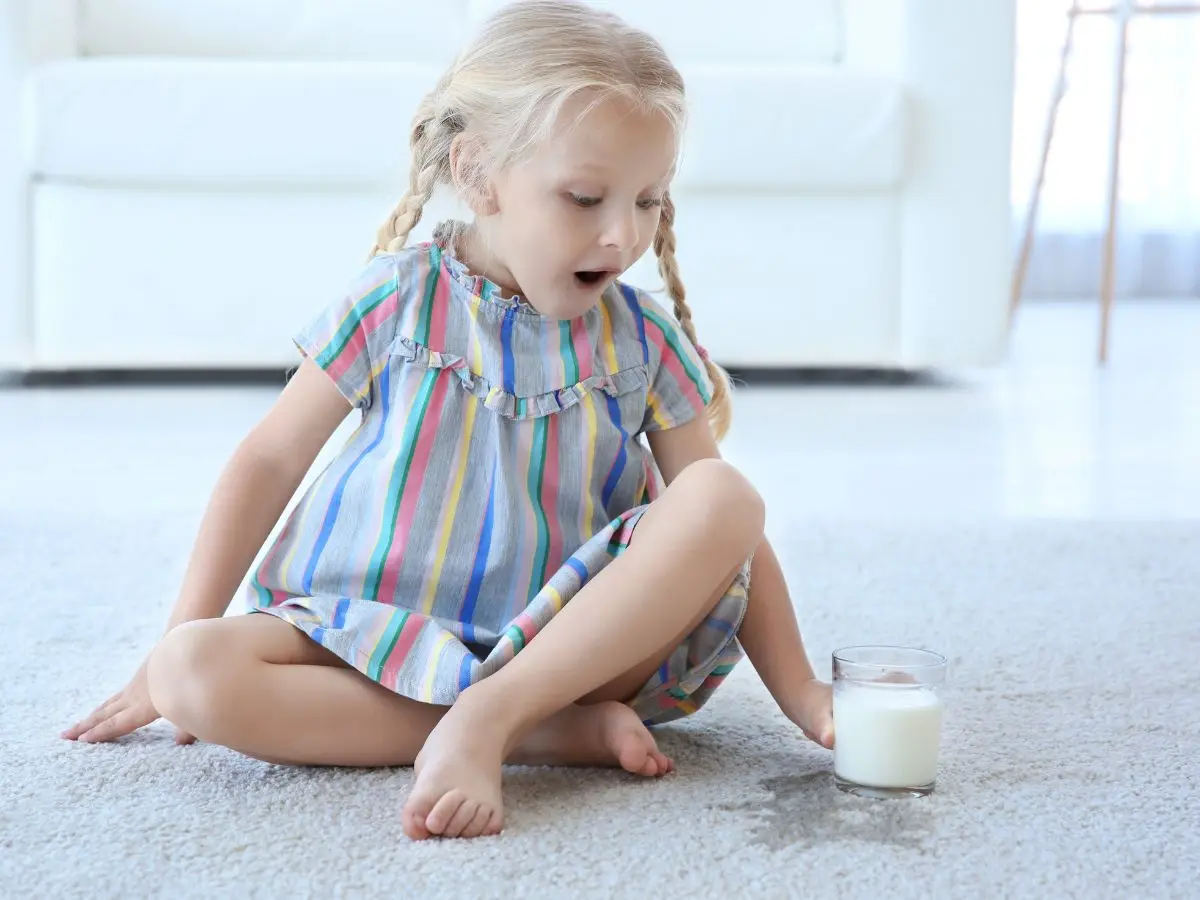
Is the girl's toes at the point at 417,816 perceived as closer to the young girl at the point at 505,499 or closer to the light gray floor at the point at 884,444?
the young girl at the point at 505,499

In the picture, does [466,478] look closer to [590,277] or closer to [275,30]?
[590,277]

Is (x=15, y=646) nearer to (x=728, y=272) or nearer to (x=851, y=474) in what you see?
(x=851, y=474)

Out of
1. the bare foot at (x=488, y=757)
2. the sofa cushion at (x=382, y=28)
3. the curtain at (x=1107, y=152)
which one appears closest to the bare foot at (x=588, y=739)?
the bare foot at (x=488, y=757)

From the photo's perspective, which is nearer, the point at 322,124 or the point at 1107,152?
the point at 322,124

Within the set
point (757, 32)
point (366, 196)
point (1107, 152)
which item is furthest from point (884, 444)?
point (1107, 152)

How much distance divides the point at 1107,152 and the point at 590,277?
12.9 ft

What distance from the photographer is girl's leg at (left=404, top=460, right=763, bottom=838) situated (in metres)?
0.81

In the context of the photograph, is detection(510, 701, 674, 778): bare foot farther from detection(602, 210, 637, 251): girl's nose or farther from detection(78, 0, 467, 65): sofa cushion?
detection(78, 0, 467, 65): sofa cushion

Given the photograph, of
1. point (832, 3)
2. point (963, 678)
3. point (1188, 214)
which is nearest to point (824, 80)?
point (832, 3)

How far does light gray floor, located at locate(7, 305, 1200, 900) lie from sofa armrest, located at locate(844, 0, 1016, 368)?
23.7 inches

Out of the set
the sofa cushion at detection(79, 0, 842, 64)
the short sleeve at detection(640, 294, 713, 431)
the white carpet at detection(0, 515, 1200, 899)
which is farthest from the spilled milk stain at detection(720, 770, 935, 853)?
the sofa cushion at detection(79, 0, 842, 64)

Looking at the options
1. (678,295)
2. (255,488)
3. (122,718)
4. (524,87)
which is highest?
(524,87)

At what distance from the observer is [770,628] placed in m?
0.93

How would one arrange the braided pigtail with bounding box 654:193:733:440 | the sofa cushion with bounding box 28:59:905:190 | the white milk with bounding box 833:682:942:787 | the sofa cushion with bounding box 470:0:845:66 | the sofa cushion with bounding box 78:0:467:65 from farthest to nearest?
the sofa cushion with bounding box 470:0:845:66 < the sofa cushion with bounding box 78:0:467:65 < the sofa cushion with bounding box 28:59:905:190 < the braided pigtail with bounding box 654:193:733:440 < the white milk with bounding box 833:682:942:787
